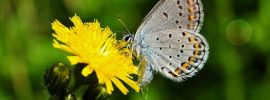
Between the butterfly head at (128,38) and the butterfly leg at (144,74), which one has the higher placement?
the butterfly head at (128,38)

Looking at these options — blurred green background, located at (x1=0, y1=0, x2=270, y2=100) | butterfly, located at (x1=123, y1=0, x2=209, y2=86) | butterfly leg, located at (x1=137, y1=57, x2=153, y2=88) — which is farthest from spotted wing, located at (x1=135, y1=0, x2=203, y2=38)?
blurred green background, located at (x1=0, y1=0, x2=270, y2=100)

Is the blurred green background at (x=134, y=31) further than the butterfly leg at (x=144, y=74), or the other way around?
the blurred green background at (x=134, y=31)

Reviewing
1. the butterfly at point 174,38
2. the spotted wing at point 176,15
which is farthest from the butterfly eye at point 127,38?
the spotted wing at point 176,15

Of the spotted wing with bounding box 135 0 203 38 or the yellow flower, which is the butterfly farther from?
the yellow flower

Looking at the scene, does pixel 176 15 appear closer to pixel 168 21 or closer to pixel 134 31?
pixel 168 21

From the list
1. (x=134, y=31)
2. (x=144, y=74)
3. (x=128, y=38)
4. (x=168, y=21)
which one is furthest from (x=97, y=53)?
(x=134, y=31)

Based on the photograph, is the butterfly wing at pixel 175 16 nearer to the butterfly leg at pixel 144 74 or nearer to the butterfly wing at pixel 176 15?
the butterfly wing at pixel 176 15
